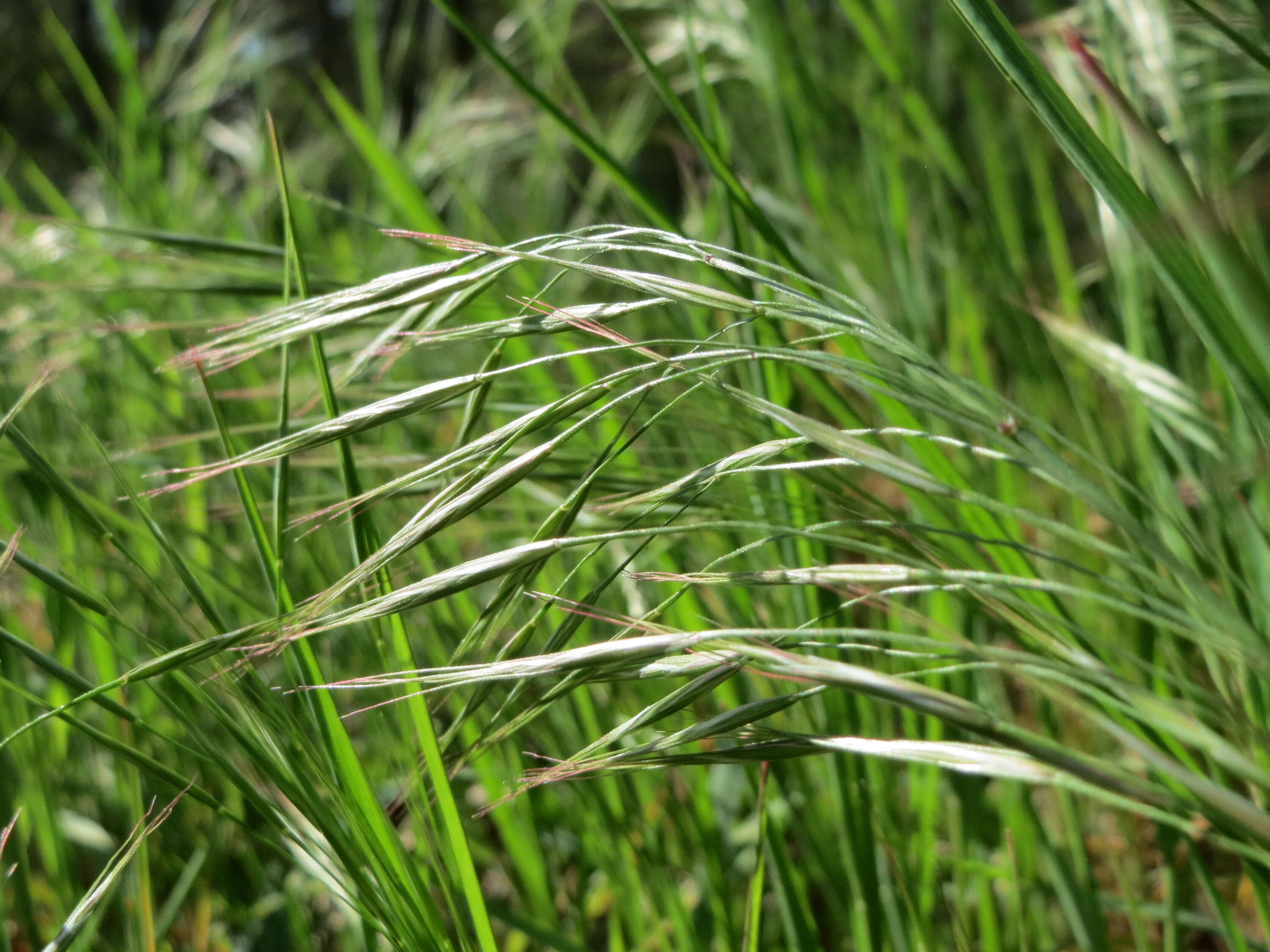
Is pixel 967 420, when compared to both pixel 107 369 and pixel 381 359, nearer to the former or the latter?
pixel 381 359

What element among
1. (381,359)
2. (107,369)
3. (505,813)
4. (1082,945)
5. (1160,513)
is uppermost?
(107,369)

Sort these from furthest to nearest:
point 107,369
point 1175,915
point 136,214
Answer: point 136,214 → point 107,369 → point 1175,915

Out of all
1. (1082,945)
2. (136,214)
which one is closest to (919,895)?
(1082,945)

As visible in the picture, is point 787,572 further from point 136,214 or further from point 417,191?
point 136,214

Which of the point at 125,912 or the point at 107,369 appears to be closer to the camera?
the point at 125,912

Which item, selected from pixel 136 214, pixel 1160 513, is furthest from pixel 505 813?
pixel 136 214

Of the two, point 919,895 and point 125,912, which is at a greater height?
point 125,912

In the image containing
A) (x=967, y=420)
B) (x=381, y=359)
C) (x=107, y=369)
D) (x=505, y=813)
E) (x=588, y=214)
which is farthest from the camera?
(x=588, y=214)
